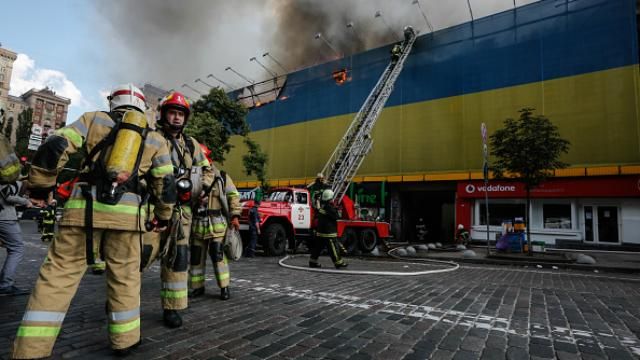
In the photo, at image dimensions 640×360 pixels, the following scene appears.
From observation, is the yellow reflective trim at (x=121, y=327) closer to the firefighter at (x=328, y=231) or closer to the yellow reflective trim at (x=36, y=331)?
the yellow reflective trim at (x=36, y=331)

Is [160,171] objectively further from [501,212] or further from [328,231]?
[501,212]

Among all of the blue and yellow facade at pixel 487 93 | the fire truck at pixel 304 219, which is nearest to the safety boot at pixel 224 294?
the fire truck at pixel 304 219

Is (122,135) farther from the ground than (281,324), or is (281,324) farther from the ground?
(122,135)

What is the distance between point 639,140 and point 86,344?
66.8ft

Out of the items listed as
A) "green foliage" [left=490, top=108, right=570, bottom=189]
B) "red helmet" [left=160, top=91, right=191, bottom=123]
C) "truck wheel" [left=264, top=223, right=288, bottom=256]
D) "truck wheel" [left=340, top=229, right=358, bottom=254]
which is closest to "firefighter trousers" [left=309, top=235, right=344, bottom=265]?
"truck wheel" [left=264, top=223, right=288, bottom=256]

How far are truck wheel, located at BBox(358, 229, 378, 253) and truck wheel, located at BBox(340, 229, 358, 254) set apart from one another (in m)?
0.30

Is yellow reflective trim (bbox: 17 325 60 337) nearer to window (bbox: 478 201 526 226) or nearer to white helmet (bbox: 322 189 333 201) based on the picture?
white helmet (bbox: 322 189 333 201)

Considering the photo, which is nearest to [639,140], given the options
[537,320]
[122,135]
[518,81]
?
[518,81]

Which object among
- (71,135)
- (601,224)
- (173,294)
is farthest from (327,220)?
(601,224)

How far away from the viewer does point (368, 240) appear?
39.8 feet

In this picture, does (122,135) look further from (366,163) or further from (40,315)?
(366,163)

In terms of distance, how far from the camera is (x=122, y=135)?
2410 millimetres

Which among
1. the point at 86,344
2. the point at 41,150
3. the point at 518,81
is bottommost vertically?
the point at 86,344

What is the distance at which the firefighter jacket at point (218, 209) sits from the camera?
13.0ft
